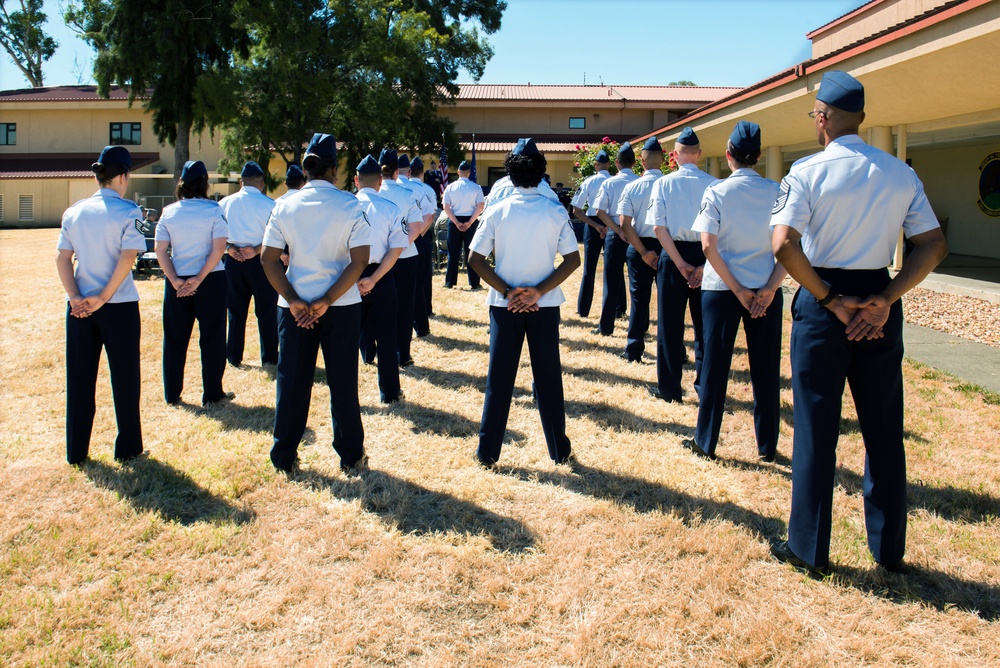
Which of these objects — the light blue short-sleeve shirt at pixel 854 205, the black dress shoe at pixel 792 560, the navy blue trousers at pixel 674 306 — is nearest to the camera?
the light blue short-sleeve shirt at pixel 854 205

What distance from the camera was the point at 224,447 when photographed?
546 centimetres

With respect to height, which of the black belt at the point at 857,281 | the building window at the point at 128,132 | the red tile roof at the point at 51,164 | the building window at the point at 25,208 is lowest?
the black belt at the point at 857,281

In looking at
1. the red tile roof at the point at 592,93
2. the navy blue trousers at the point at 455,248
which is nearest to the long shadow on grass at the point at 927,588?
the navy blue trousers at the point at 455,248

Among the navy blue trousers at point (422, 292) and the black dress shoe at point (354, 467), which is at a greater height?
the navy blue trousers at point (422, 292)

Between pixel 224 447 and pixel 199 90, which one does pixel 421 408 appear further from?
pixel 199 90

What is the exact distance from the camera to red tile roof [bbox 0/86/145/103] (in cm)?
3850

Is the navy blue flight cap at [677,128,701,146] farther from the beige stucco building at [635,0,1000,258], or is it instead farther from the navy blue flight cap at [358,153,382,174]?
the beige stucco building at [635,0,1000,258]

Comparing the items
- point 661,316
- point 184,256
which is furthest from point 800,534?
point 184,256

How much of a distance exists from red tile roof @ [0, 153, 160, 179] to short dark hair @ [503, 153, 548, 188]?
36.1 m

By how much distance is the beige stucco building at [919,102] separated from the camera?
917 cm

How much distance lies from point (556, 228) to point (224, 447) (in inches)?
111

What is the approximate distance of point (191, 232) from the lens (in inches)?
250

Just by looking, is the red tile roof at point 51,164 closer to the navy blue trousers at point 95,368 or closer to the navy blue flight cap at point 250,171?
the navy blue flight cap at point 250,171

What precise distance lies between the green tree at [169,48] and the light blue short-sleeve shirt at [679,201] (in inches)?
1052
